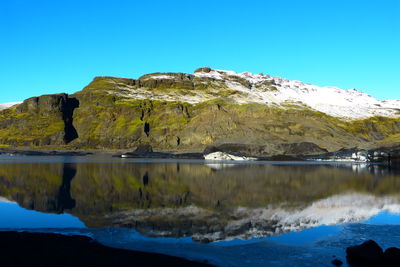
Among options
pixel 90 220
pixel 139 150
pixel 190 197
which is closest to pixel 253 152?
pixel 139 150

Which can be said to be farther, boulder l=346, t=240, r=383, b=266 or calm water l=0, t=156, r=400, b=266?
calm water l=0, t=156, r=400, b=266

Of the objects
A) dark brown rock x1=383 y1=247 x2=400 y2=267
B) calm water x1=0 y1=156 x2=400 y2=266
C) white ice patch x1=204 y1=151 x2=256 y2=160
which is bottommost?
calm water x1=0 y1=156 x2=400 y2=266

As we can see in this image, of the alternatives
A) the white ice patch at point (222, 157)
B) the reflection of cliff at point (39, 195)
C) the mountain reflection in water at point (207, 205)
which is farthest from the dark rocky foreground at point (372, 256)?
the white ice patch at point (222, 157)

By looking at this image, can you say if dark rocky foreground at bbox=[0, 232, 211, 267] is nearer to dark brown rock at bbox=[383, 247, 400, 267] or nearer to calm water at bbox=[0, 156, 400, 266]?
calm water at bbox=[0, 156, 400, 266]

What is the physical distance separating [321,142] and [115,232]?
154000 mm

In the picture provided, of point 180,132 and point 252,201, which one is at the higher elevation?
point 180,132

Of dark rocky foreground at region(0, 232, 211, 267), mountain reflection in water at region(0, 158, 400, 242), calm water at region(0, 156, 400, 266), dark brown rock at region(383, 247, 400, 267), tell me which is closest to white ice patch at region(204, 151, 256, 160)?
mountain reflection in water at region(0, 158, 400, 242)

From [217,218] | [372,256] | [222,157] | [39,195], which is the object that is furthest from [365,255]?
[222,157]

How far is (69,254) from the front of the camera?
14297 millimetres

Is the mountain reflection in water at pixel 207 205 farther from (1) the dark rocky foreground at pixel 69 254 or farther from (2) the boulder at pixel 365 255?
(2) the boulder at pixel 365 255

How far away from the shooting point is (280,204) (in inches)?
1136

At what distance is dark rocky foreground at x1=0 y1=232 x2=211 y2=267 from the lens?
13375 millimetres

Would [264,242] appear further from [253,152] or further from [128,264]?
[253,152]

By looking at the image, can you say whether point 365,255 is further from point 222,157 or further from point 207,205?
point 222,157
